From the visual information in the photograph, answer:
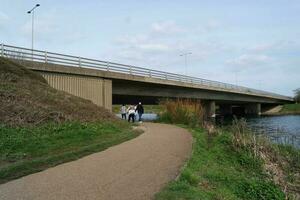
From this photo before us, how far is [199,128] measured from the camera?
26.0 m

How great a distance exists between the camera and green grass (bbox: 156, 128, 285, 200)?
8.68 metres

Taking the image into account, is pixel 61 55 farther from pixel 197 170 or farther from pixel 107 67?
pixel 197 170

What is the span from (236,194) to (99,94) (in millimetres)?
25826

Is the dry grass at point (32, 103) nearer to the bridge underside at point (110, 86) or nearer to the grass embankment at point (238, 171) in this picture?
the bridge underside at point (110, 86)

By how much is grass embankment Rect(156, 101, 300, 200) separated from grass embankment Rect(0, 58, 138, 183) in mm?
3694

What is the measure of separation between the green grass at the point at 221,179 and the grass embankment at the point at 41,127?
3.60 m

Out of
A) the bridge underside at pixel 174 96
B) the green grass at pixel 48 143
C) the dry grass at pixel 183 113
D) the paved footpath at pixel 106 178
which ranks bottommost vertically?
the paved footpath at pixel 106 178

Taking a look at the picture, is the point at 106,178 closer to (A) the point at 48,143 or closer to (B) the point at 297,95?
(A) the point at 48,143

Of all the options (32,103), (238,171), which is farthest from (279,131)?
(32,103)

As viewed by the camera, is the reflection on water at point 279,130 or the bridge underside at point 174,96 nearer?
the reflection on water at point 279,130

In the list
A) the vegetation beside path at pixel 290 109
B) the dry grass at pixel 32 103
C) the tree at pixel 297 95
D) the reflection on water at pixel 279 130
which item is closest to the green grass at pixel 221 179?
the reflection on water at pixel 279 130

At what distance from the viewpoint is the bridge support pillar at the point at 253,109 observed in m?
92.8

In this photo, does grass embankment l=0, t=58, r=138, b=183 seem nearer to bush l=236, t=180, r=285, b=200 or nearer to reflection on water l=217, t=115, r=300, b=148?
bush l=236, t=180, r=285, b=200

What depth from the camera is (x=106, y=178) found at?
9555 millimetres
